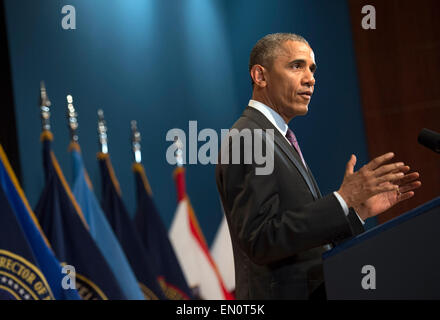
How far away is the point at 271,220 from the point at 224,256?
11.4 feet

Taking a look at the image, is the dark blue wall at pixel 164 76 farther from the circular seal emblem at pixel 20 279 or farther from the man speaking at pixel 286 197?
the man speaking at pixel 286 197

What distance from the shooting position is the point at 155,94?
187 inches

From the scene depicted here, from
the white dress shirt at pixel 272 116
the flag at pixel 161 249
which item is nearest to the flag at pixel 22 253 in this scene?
the flag at pixel 161 249

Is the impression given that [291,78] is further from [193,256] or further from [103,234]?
[193,256]

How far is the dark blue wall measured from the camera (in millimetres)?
3705

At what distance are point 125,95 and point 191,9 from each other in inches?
48.5

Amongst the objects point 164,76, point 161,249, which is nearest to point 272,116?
point 161,249

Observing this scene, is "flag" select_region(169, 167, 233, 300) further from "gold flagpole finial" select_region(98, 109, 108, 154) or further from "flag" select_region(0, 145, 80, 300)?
"flag" select_region(0, 145, 80, 300)

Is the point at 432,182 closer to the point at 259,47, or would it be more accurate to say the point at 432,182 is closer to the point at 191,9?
the point at 191,9

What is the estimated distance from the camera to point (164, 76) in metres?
Answer: 4.83

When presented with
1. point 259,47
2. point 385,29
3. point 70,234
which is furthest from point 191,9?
point 259,47

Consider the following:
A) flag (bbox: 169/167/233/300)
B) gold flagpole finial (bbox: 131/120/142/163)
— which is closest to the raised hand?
gold flagpole finial (bbox: 131/120/142/163)

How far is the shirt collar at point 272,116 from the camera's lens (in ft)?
5.66

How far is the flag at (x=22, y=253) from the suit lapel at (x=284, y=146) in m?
1.39
